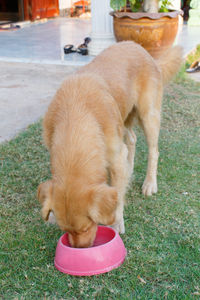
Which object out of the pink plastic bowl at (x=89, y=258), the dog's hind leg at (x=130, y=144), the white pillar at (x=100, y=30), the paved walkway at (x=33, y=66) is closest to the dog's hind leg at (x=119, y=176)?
the pink plastic bowl at (x=89, y=258)

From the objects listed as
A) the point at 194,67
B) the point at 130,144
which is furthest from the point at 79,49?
the point at 130,144

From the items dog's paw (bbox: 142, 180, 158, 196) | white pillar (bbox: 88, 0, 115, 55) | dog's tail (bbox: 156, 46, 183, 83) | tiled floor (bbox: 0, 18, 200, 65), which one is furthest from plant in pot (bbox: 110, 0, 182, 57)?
dog's paw (bbox: 142, 180, 158, 196)

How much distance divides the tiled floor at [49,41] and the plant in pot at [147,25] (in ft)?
5.98

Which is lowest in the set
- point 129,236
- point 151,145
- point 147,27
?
point 129,236

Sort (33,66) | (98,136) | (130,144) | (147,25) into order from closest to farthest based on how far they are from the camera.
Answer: (98,136) → (130,144) → (147,25) → (33,66)

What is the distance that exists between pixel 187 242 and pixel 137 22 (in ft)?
19.6

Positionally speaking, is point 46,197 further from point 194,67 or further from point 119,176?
point 194,67

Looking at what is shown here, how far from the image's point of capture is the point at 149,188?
4.40 meters

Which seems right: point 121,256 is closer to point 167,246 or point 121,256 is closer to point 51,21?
point 167,246

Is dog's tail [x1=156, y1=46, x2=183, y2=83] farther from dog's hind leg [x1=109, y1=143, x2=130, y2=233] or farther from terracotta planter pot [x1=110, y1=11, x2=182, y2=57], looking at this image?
terracotta planter pot [x1=110, y1=11, x2=182, y2=57]

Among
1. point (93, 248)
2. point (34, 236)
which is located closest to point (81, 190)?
point (93, 248)

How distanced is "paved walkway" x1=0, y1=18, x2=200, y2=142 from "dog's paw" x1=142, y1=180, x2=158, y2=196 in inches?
92.0

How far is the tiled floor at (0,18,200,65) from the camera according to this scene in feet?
34.5

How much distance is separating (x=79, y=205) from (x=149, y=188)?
6.30 feet
